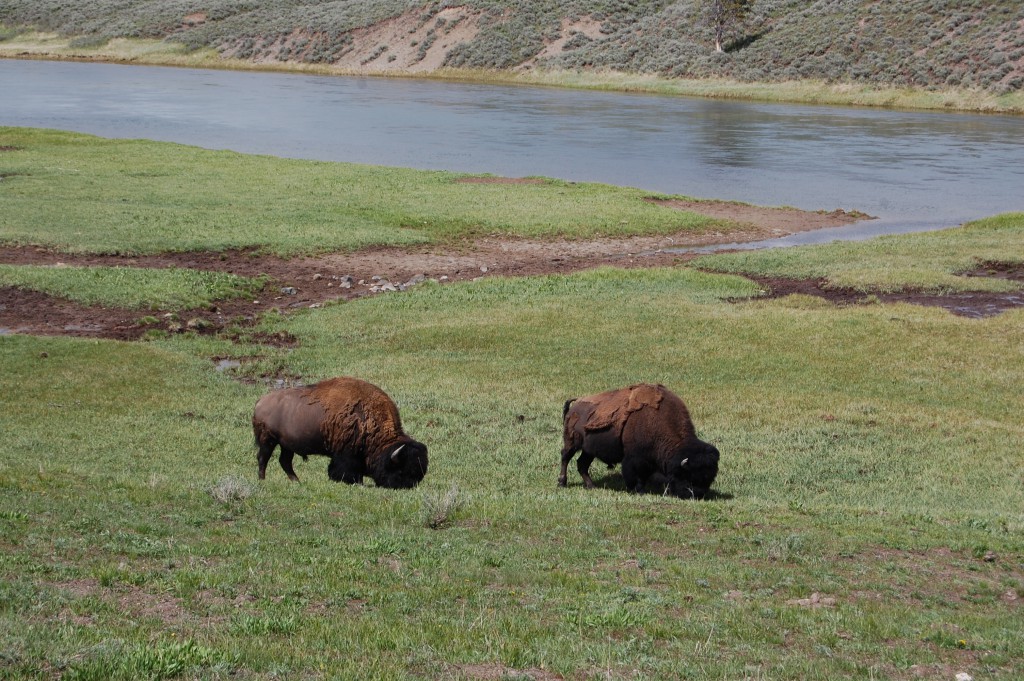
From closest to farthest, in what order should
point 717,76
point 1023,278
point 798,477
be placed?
point 798,477 → point 1023,278 → point 717,76

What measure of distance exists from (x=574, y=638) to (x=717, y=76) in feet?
295

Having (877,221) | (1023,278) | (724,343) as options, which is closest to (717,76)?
(877,221)

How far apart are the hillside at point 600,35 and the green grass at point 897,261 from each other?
48570mm

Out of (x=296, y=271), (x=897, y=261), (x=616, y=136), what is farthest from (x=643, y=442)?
(x=616, y=136)

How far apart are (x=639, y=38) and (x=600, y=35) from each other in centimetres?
559

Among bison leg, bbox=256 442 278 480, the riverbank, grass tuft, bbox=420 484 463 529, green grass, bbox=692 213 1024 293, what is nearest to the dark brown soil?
green grass, bbox=692 213 1024 293

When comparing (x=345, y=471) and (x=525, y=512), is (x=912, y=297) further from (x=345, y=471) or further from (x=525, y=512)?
(x=525, y=512)

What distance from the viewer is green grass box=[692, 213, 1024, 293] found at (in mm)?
27844

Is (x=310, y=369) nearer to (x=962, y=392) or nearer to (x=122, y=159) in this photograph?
(x=962, y=392)

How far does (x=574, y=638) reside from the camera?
6793 mm

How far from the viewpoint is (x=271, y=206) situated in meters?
37.1

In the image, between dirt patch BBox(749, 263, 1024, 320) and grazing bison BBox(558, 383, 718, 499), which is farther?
dirt patch BBox(749, 263, 1024, 320)

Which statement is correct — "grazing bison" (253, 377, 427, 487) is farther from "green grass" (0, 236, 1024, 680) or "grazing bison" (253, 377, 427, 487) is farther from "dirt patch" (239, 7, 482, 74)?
"dirt patch" (239, 7, 482, 74)

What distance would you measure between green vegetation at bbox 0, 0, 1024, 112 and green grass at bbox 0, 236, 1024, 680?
6531 centimetres
